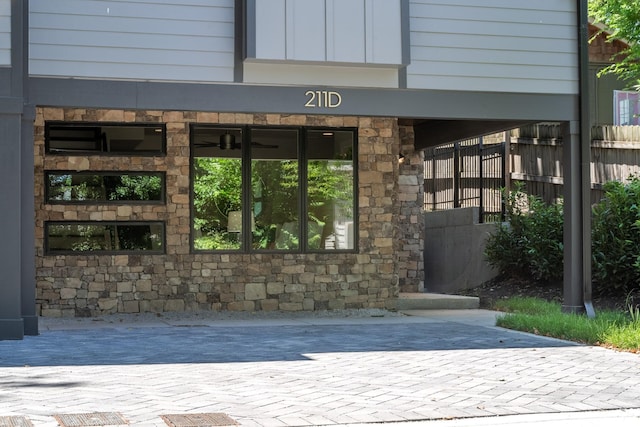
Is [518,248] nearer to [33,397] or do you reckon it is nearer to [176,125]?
[176,125]

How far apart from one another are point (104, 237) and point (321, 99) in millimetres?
4180

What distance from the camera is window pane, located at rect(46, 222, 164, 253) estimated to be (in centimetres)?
1397

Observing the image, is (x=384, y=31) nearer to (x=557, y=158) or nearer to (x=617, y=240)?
(x=617, y=240)

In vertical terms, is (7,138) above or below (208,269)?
above

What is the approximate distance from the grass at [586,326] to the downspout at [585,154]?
535 mm

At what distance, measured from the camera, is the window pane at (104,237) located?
45.8ft

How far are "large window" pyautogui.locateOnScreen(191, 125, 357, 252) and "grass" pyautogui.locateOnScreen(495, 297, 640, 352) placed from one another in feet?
11.2

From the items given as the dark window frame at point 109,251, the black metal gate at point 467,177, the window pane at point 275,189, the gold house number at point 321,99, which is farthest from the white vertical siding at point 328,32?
the black metal gate at point 467,177

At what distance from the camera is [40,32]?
11422 mm

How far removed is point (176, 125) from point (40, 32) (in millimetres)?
3226

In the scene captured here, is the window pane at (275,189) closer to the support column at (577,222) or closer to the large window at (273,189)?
the large window at (273,189)

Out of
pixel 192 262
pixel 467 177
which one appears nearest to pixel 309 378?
pixel 192 262

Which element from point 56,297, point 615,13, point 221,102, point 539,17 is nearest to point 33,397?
point 221,102

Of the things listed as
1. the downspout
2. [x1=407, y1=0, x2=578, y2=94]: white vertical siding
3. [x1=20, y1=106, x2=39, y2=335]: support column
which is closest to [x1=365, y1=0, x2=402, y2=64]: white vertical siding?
[x1=407, y1=0, x2=578, y2=94]: white vertical siding
